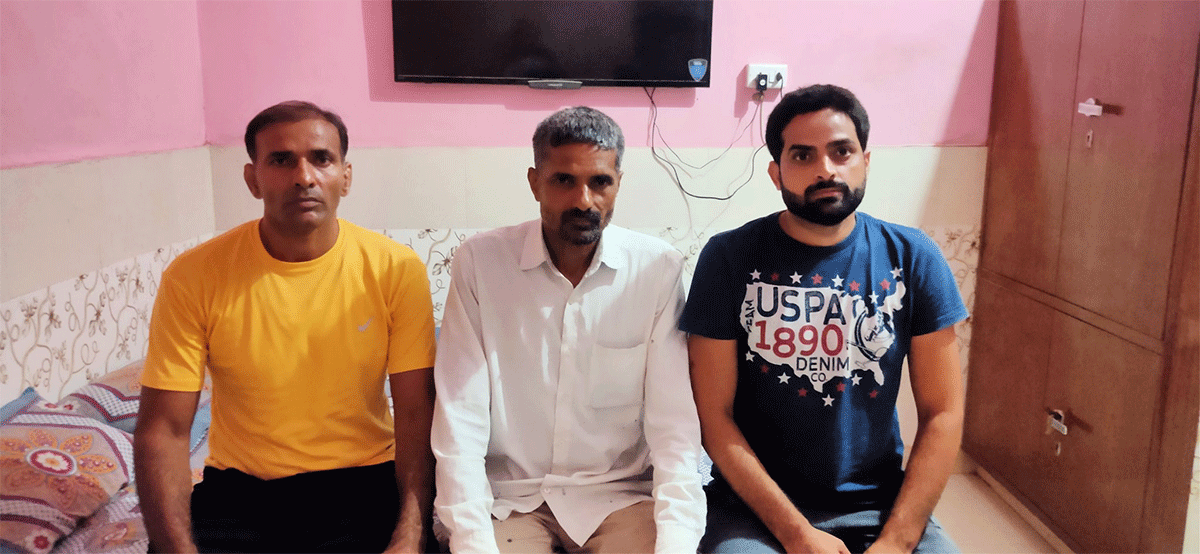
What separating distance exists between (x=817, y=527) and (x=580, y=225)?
28.9 inches

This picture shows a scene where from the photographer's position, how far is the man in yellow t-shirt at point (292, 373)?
1479 mm

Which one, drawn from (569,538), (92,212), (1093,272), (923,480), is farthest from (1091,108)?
(92,212)

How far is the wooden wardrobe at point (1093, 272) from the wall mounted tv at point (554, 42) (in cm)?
109

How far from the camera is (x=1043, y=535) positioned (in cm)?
255

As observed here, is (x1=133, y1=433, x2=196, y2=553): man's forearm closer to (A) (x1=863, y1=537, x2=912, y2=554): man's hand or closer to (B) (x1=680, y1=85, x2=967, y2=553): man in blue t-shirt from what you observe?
(B) (x1=680, y1=85, x2=967, y2=553): man in blue t-shirt

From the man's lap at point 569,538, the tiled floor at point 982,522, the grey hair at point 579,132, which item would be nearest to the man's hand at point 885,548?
the man's lap at point 569,538

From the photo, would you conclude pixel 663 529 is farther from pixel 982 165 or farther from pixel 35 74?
pixel 982 165

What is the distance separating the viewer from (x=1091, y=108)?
2320mm

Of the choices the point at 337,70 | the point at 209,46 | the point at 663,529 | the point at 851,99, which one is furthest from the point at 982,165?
the point at 209,46

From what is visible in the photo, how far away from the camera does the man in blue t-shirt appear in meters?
1.57

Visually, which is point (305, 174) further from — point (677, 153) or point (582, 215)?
point (677, 153)

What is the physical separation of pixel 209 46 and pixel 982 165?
2.74m

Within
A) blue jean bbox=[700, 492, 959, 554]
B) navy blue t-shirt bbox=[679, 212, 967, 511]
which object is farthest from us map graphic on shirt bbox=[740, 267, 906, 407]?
blue jean bbox=[700, 492, 959, 554]

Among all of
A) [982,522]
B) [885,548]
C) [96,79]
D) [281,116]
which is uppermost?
[96,79]
